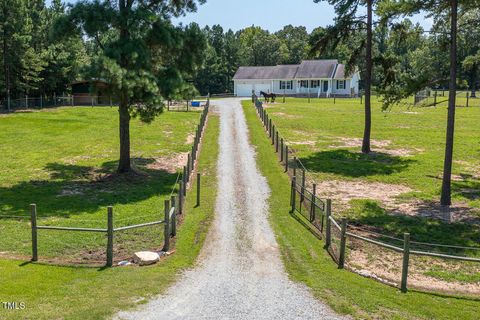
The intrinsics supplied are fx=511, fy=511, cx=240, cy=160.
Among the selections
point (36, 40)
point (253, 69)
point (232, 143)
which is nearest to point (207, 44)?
point (232, 143)

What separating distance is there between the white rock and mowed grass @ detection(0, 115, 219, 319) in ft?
0.70

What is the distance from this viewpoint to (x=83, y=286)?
12.5m

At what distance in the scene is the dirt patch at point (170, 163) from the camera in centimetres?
2873

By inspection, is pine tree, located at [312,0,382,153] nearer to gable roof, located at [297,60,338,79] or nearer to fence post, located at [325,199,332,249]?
fence post, located at [325,199,332,249]

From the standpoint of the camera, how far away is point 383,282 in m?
13.7

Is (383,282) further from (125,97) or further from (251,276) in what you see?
(125,97)

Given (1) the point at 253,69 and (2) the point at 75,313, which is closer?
(2) the point at 75,313

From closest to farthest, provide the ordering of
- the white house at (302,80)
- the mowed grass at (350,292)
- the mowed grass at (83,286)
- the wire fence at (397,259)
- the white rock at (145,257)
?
the mowed grass at (83,286), the mowed grass at (350,292), the wire fence at (397,259), the white rock at (145,257), the white house at (302,80)

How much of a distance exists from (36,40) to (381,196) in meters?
55.3

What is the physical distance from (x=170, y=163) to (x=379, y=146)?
14.6m

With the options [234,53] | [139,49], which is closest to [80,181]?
[139,49]

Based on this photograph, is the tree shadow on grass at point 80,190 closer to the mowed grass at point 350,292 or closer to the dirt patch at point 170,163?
the dirt patch at point 170,163

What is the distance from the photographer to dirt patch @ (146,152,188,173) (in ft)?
94.3

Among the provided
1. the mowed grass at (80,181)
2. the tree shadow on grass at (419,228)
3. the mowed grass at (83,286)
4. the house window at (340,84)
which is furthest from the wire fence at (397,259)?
the house window at (340,84)
